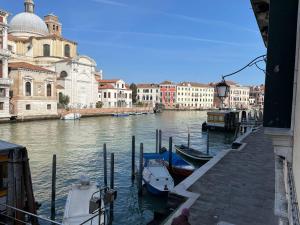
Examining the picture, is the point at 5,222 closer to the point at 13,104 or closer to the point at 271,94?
the point at 271,94

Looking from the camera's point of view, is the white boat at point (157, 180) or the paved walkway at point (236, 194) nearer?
the paved walkway at point (236, 194)

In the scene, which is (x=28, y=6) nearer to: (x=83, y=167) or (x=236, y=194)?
(x=83, y=167)

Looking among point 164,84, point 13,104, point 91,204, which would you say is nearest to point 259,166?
point 91,204

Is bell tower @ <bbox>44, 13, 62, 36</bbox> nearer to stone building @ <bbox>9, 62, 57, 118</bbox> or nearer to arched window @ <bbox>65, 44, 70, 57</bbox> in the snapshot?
arched window @ <bbox>65, 44, 70, 57</bbox>

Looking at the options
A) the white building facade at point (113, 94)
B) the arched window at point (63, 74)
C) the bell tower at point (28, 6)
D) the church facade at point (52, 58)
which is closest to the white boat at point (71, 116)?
the church facade at point (52, 58)

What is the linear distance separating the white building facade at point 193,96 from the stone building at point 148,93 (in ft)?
22.5

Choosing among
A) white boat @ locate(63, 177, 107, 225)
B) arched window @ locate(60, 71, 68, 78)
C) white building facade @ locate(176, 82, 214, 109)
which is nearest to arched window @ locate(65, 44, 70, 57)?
arched window @ locate(60, 71, 68, 78)

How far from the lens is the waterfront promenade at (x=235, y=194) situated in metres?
5.85

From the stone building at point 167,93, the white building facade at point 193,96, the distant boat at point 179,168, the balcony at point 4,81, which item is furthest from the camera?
the white building facade at point 193,96

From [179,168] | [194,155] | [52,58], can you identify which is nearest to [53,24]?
[52,58]

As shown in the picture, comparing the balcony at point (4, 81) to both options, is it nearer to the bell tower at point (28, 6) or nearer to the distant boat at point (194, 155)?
the distant boat at point (194, 155)

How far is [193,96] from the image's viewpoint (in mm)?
99438

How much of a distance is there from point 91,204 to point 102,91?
197 feet

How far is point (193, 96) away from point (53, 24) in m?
51.7
